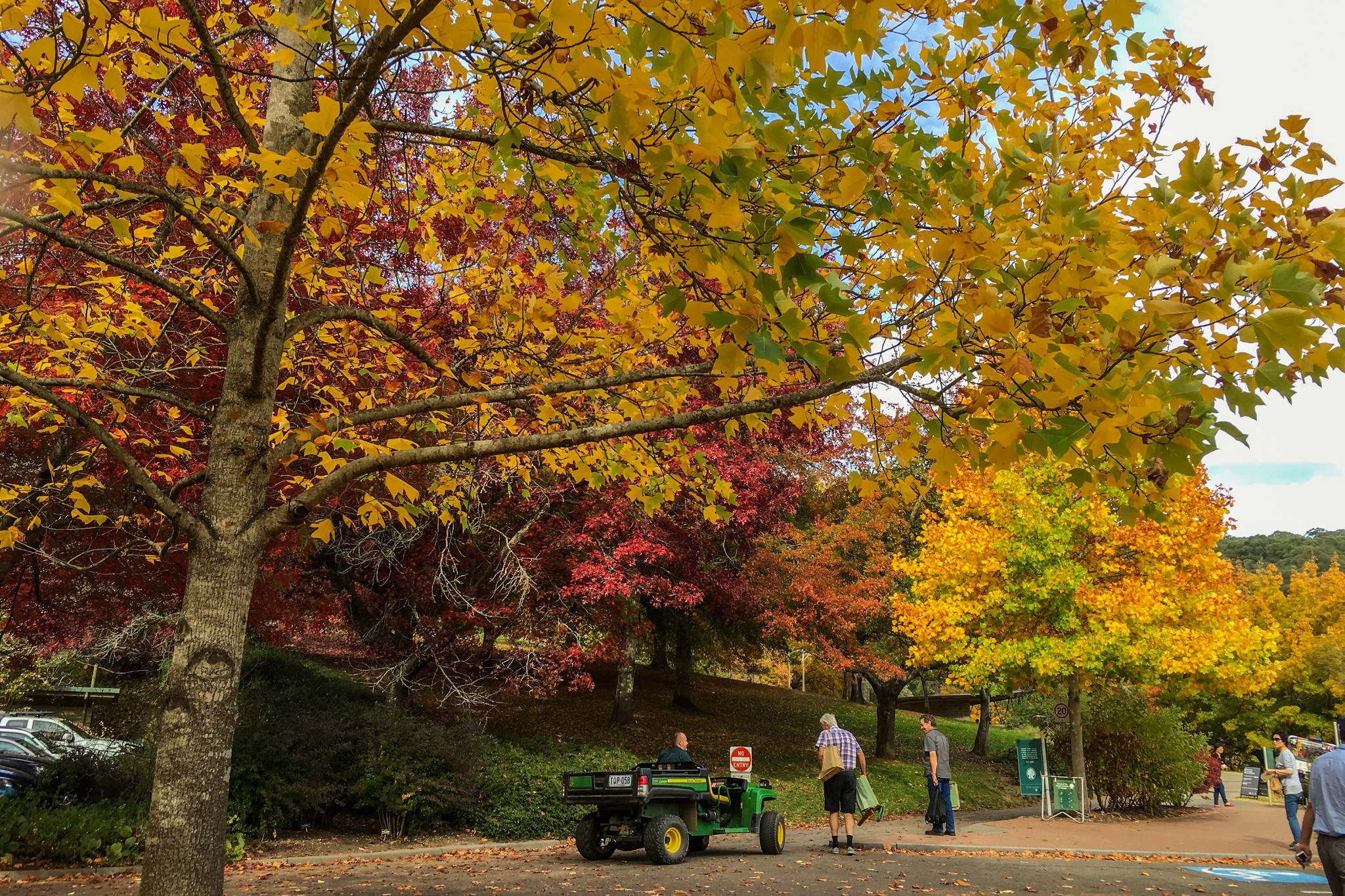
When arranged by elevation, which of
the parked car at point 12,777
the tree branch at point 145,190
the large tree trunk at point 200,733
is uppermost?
the tree branch at point 145,190

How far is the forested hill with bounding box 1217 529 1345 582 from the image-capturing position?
54344 millimetres

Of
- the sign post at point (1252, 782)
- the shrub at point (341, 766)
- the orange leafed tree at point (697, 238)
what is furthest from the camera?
the sign post at point (1252, 782)

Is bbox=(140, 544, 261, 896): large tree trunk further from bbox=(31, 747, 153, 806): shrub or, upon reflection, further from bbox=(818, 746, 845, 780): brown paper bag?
bbox=(818, 746, 845, 780): brown paper bag

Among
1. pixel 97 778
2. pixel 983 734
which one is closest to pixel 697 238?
pixel 97 778

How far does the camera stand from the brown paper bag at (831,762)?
9.63 m

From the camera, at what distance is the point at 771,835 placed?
30.8ft

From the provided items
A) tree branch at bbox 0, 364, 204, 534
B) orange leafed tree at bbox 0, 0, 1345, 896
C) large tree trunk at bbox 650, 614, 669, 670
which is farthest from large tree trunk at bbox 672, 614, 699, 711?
tree branch at bbox 0, 364, 204, 534

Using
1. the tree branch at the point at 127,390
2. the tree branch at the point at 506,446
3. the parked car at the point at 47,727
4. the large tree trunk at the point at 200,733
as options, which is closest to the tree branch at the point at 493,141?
the tree branch at the point at 506,446

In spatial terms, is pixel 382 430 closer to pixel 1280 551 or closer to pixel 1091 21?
pixel 1091 21

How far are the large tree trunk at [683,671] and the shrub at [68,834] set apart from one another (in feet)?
46.7

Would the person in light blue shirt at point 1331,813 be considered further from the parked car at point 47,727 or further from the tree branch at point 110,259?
the parked car at point 47,727

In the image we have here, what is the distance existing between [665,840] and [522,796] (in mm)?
2793

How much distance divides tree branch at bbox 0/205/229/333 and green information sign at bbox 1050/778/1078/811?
15.2 metres

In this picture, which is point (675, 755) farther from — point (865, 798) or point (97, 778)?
point (97, 778)
